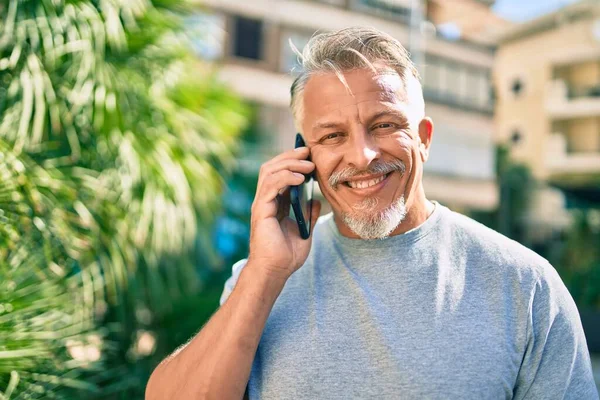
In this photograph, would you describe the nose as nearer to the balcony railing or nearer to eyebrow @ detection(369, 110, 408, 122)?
eyebrow @ detection(369, 110, 408, 122)

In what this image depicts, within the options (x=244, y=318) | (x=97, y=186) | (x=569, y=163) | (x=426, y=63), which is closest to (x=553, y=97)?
(x=569, y=163)

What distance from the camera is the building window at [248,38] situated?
18062 millimetres

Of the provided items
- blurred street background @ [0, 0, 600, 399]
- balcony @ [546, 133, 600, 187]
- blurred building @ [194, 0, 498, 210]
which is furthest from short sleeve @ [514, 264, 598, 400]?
balcony @ [546, 133, 600, 187]

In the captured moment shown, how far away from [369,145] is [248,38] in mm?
17187

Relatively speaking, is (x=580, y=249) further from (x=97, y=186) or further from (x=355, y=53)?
(x=355, y=53)

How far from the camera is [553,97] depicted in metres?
28.5

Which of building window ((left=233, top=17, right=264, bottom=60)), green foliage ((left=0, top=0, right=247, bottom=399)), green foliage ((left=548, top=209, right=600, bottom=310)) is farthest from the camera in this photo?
building window ((left=233, top=17, right=264, bottom=60))

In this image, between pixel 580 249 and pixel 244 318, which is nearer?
pixel 244 318

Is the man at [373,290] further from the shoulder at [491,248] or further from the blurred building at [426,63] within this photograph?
the blurred building at [426,63]

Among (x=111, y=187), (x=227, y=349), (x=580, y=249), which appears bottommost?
(x=580, y=249)

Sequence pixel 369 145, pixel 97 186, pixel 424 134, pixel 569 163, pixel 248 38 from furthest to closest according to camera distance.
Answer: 1. pixel 569 163
2. pixel 248 38
3. pixel 97 186
4. pixel 424 134
5. pixel 369 145

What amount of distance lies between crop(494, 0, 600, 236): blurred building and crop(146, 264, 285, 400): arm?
26.7 metres

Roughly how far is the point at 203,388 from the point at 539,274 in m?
0.87

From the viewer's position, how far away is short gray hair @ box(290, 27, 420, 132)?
179 cm
